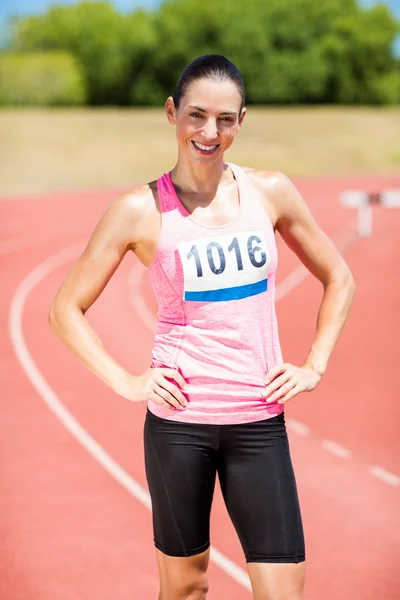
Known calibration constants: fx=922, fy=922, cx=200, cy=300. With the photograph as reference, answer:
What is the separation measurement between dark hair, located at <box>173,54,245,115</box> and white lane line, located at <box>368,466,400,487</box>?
4111 mm

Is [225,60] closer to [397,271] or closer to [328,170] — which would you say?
[397,271]

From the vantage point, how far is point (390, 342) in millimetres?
10188

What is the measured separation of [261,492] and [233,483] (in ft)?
0.28

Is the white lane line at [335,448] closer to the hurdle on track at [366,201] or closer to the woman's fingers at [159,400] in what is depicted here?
the woman's fingers at [159,400]

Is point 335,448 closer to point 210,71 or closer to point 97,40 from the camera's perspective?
point 210,71

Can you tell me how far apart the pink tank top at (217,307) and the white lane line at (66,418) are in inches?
100.0

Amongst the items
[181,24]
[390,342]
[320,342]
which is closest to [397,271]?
[390,342]

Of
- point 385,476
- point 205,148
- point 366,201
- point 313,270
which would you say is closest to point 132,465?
point 385,476

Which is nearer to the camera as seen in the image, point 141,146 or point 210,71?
point 210,71

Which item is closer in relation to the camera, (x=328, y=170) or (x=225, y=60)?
(x=225, y=60)

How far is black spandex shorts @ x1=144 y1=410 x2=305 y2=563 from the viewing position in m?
2.64

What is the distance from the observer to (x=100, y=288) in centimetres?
274

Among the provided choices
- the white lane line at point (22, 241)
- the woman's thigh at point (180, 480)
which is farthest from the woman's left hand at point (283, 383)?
the white lane line at point (22, 241)

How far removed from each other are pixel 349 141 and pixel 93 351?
151ft
